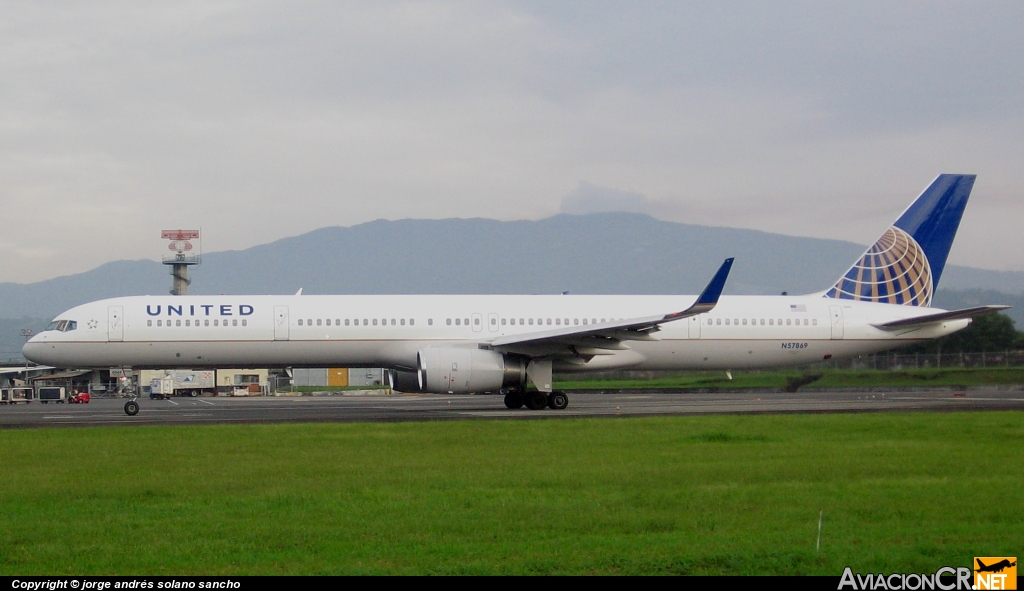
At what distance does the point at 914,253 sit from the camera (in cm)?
3594

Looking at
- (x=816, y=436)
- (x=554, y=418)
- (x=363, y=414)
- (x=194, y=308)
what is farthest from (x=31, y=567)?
(x=194, y=308)

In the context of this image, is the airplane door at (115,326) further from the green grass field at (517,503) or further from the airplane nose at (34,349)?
the green grass field at (517,503)

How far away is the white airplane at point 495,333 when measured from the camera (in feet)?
96.4

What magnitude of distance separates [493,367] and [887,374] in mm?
18882

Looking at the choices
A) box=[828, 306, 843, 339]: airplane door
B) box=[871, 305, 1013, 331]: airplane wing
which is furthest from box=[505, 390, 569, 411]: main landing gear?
box=[871, 305, 1013, 331]: airplane wing

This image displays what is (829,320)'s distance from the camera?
33.6 meters

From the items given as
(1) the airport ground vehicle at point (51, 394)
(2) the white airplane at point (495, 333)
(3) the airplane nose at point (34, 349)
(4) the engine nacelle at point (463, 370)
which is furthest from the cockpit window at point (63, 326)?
(1) the airport ground vehicle at point (51, 394)

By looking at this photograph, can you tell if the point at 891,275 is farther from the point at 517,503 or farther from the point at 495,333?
the point at 517,503

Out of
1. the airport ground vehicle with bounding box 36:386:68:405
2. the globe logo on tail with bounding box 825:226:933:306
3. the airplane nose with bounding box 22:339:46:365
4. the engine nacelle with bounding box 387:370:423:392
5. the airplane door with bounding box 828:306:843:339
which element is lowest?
the airport ground vehicle with bounding box 36:386:68:405

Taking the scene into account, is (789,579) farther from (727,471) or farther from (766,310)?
(766,310)

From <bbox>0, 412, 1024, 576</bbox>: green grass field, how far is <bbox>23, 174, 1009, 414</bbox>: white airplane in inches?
429

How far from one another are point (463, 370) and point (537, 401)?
8.22 ft

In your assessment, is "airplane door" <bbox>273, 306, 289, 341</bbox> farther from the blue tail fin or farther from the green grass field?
the blue tail fin

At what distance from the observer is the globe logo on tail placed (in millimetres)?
35469
